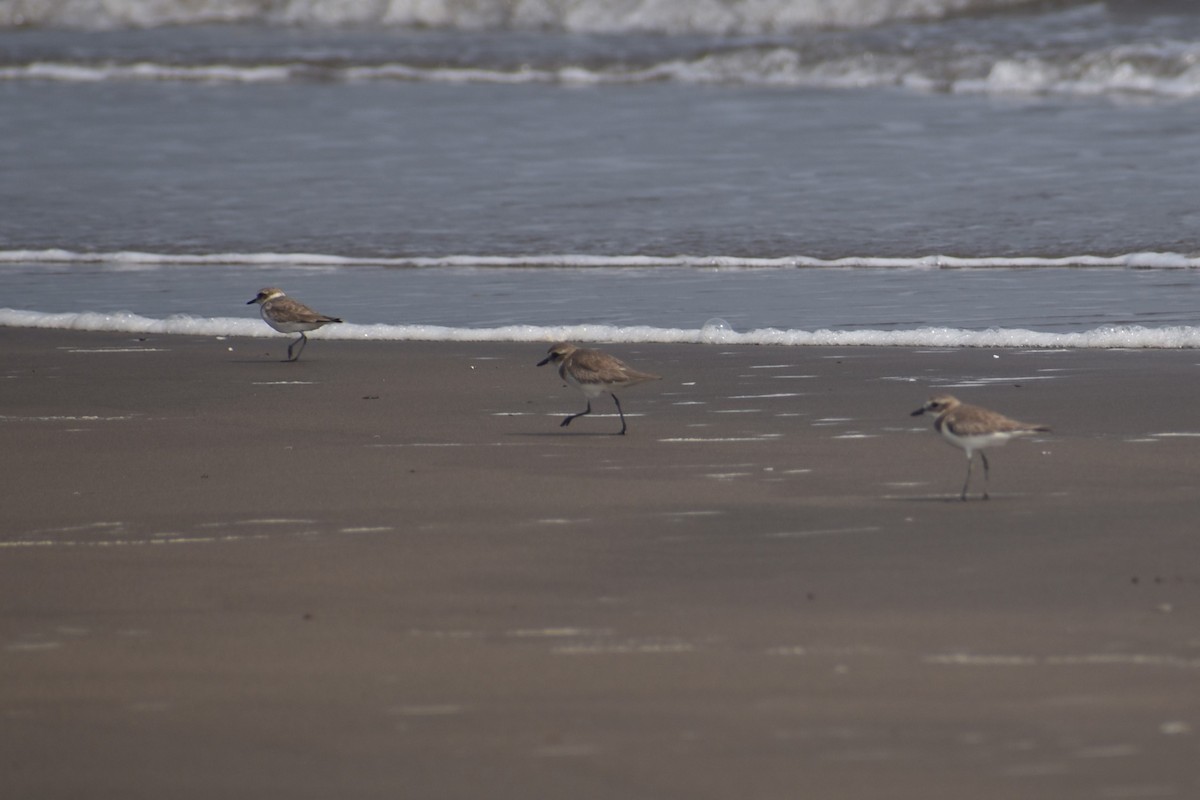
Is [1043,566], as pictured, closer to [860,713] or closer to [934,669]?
[934,669]

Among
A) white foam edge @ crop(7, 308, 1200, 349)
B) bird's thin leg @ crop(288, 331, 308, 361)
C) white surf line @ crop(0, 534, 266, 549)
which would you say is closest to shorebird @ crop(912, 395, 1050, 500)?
white surf line @ crop(0, 534, 266, 549)

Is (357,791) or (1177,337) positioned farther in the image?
(1177,337)

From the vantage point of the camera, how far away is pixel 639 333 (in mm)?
10641

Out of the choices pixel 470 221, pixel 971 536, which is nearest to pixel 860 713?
pixel 971 536

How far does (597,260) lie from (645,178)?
12.1 feet

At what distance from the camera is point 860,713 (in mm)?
4070

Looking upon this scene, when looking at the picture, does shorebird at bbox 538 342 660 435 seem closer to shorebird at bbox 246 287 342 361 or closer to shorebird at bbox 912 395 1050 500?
shorebird at bbox 912 395 1050 500

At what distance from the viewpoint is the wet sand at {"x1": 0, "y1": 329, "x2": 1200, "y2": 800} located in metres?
3.85

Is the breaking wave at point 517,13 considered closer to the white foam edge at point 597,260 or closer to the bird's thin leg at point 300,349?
the white foam edge at point 597,260

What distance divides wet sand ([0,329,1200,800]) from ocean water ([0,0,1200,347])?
A: 282cm

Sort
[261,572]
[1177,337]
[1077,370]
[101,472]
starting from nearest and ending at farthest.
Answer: [261,572] < [101,472] < [1077,370] < [1177,337]

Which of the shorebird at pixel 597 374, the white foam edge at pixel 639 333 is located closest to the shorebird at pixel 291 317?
the white foam edge at pixel 639 333

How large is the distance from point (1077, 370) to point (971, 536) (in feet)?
11.8

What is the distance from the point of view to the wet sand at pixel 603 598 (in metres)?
3.85
